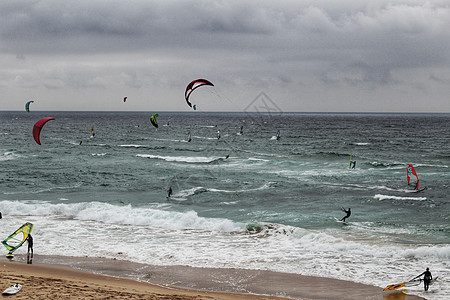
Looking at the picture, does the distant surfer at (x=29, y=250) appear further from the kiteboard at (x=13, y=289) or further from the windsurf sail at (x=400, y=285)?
the windsurf sail at (x=400, y=285)

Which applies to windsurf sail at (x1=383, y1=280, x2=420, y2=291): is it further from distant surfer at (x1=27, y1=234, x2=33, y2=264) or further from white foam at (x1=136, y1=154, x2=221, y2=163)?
white foam at (x1=136, y1=154, x2=221, y2=163)

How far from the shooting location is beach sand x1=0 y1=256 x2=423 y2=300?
1220 centimetres

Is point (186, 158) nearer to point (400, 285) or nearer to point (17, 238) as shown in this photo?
point (17, 238)

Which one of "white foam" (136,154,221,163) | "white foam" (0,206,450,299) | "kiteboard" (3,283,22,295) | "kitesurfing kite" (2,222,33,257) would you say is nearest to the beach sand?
"kiteboard" (3,283,22,295)

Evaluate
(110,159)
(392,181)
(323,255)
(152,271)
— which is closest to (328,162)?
(392,181)

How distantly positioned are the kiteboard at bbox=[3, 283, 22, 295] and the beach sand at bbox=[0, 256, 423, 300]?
0.13 m

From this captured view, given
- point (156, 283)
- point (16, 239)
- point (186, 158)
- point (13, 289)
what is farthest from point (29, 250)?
point (186, 158)

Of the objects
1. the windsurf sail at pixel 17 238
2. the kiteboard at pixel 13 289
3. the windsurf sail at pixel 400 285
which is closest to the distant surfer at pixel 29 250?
the windsurf sail at pixel 17 238

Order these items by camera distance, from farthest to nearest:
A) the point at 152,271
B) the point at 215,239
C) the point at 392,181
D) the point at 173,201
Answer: the point at 392,181 < the point at 173,201 < the point at 215,239 < the point at 152,271

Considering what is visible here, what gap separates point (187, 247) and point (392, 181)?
65.0 feet

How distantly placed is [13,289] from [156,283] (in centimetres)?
399

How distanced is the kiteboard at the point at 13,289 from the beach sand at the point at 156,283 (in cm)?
13

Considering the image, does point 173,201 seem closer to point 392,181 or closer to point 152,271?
point 152,271

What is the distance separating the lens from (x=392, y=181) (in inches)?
1273
